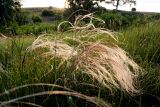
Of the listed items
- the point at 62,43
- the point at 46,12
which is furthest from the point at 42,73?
the point at 46,12

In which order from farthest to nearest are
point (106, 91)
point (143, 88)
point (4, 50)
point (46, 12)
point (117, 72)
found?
point (46, 12) → point (4, 50) → point (143, 88) → point (106, 91) → point (117, 72)

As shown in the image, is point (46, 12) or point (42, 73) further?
point (46, 12)

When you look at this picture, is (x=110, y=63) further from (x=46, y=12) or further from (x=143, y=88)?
(x=46, y=12)

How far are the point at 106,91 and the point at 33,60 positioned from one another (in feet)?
2.10

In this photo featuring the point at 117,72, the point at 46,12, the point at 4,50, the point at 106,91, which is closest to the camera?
the point at 117,72

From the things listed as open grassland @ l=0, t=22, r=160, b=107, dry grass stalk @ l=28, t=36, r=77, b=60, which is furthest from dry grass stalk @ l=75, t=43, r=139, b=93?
dry grass stalk @ l=28, t=36, r=77, b=60

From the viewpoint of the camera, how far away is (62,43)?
3.65m

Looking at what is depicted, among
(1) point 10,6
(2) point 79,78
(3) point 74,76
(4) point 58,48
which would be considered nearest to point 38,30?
(4) point 58,48

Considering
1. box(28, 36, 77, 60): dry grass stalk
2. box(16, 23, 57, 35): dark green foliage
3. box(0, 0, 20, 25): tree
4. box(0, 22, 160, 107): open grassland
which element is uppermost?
box(28, 36, 77, 60): dry grass stalk

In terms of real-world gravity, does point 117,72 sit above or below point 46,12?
above

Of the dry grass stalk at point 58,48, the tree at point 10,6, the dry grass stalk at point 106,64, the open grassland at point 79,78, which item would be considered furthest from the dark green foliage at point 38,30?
the tree at point 10,6

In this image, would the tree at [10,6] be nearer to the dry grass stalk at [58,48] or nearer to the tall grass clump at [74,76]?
the dry grass stalk at [58,48]

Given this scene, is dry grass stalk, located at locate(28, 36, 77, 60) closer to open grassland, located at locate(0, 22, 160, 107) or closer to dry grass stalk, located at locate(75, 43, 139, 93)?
open grassland, located at locate(0, 22, 160, 107)

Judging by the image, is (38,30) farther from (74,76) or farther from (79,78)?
(74,76)
